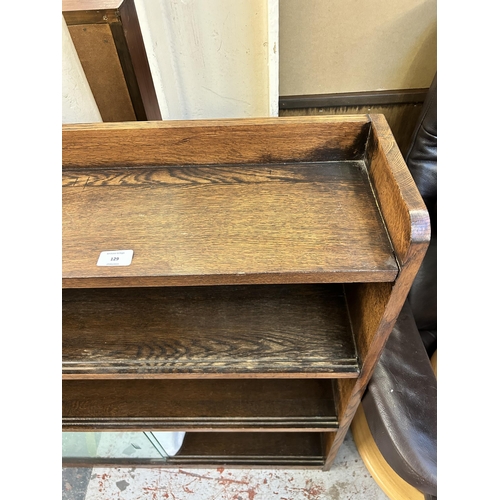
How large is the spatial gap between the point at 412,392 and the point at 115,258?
66 centimetres

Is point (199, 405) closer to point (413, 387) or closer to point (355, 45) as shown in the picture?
point (413, 387)

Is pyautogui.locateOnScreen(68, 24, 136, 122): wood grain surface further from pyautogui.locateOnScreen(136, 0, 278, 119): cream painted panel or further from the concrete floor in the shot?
the concrete floor

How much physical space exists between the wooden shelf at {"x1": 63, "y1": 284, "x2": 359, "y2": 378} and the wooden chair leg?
0.64 m

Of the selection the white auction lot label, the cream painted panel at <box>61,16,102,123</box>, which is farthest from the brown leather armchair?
the cream painted panel at <box>61,16,102,123</box>

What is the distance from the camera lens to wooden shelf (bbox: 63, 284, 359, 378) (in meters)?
0.65

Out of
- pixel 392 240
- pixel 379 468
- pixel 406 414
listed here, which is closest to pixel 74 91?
pixel 392 240

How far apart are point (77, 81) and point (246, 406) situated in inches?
30.4

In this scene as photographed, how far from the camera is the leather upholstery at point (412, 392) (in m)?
0.72

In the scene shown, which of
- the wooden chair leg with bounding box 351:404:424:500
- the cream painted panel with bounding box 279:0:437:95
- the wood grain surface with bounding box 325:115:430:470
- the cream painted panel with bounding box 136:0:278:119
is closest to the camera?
the wood grain surface with bounding box 325:115:430:470

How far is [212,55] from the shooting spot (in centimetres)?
79

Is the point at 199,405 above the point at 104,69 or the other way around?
the other way around

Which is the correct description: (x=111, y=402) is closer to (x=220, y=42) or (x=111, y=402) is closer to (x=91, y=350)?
(x=91, y=350)

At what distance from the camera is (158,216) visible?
1.89 ft
